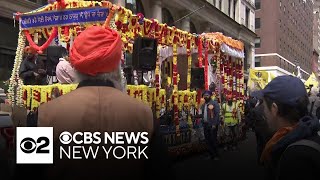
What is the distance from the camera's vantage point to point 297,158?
2.17 metres

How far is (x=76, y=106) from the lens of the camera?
1942mm

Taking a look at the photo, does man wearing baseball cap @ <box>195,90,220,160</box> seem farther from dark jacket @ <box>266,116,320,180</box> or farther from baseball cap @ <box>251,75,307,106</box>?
dark jacket @ <box>266,116,320,180</box>

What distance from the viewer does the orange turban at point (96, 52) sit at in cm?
203

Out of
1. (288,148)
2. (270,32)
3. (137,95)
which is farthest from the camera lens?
(270,32)

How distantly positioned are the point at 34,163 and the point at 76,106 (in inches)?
12.5

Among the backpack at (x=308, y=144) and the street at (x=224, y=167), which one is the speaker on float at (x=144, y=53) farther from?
the backpack at (x=308, y=144)

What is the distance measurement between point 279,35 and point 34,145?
72338mm

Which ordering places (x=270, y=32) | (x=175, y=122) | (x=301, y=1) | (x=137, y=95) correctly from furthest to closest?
1. (x=301, y=1)
2. (x=270, y=32)
3. (x=175, y=122)
4. (x=137, y=95)

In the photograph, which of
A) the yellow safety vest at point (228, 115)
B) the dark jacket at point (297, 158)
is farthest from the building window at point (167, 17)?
the dark jacket at point (297, 158)

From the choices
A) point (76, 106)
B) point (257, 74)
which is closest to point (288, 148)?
point (76, 106)

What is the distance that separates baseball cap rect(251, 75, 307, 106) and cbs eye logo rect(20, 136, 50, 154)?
1.36 meters

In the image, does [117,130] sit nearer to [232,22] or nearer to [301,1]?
[232,22]

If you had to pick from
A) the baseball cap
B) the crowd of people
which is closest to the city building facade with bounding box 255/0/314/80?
the baseball cap

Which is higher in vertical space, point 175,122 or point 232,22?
point 232,22
